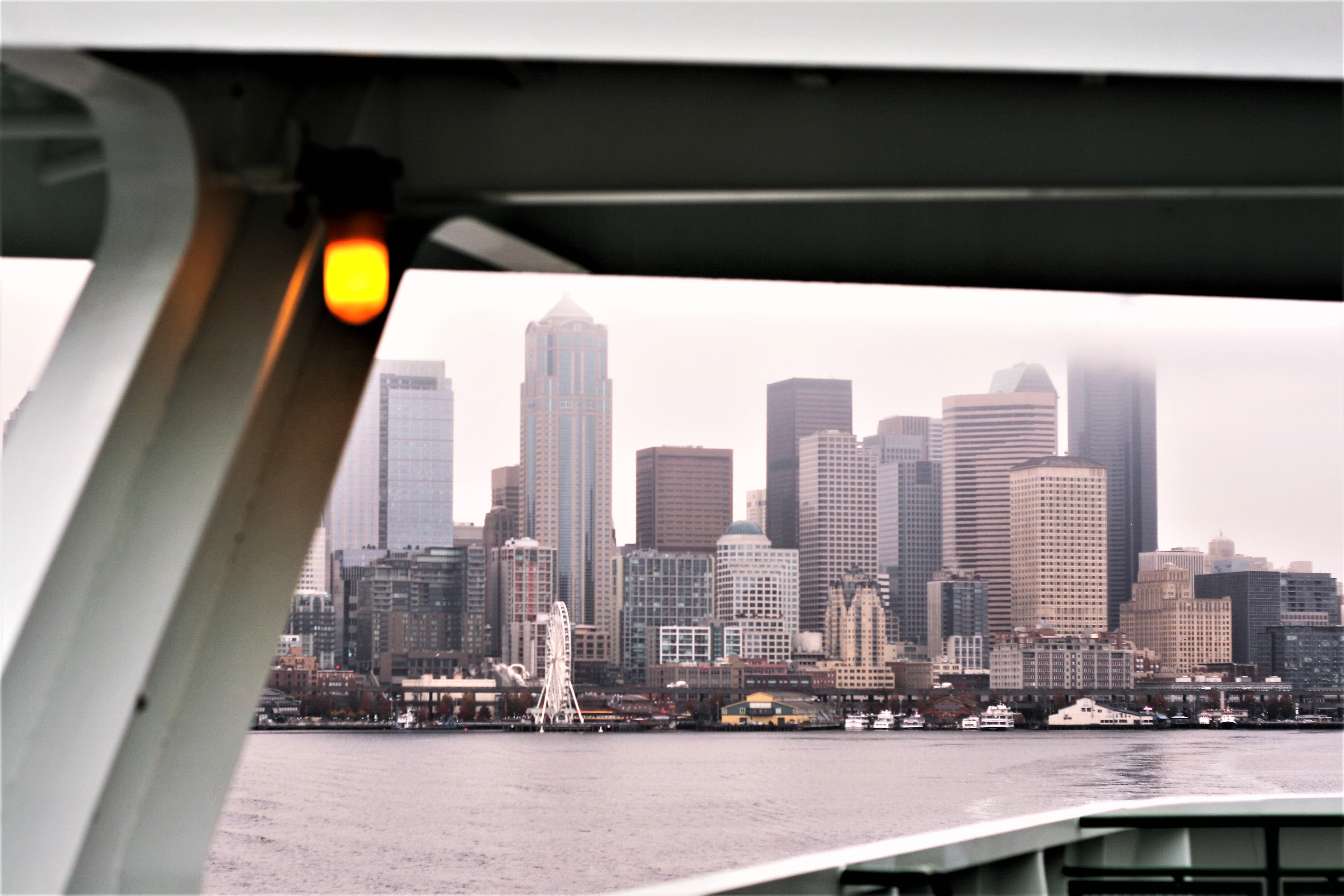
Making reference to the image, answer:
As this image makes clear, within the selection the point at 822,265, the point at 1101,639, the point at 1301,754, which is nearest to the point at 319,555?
the point at 1101,639

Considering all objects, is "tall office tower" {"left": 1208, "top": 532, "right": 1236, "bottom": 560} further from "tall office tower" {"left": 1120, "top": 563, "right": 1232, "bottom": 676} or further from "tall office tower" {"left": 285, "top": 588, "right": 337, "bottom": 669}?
"tall office tower" {"left": 285, "top": 588, "right": 337, "bottom": 669}

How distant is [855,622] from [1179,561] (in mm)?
16519

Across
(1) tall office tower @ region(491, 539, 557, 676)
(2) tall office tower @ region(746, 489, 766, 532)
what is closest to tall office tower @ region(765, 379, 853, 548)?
(2) tall office tower @ region(746, 489, 766, 532)

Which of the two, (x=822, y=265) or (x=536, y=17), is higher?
(x=822, y=265)

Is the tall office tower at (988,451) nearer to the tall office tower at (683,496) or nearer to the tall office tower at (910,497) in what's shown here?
the tall office tower at (910,497)

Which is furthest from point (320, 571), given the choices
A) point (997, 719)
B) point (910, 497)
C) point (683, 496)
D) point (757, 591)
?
point (910, 497)

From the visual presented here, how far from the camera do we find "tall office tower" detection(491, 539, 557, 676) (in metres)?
50.8

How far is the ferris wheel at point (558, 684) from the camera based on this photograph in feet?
164

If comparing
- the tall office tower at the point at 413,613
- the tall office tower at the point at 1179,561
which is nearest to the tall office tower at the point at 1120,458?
the tall office tower at the point at 1179,561

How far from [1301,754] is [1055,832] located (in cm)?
5401

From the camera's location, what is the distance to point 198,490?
57.5 inches

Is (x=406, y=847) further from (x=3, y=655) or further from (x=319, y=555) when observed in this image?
(x=3, y=655)

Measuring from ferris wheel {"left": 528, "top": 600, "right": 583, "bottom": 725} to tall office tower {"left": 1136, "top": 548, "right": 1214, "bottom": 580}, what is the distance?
30.4 meters

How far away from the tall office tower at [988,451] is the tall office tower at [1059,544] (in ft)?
3.11
